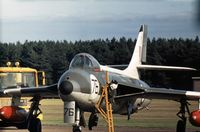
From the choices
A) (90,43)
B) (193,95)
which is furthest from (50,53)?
(193,95)

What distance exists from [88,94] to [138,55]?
11002mm

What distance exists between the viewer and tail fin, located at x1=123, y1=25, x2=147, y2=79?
29.2 m

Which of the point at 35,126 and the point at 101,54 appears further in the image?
the point at 101,54

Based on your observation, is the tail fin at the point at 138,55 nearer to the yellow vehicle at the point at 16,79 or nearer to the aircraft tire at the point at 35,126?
the yellow vehicle at the point at 16,79

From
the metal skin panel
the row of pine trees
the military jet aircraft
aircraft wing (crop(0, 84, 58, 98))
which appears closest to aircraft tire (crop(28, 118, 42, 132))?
the military jet aircraft

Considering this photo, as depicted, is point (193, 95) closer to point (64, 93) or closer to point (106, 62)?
point (64, 93)

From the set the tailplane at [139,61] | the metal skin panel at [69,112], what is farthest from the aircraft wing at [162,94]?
the metal skin panel at [69,112]

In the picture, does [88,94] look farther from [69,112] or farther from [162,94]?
[162,94]

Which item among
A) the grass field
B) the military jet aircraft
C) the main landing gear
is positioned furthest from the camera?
the grass field

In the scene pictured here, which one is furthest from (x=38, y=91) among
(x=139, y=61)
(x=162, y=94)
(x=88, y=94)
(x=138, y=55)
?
(x=138, y=55)

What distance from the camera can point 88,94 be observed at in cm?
2077

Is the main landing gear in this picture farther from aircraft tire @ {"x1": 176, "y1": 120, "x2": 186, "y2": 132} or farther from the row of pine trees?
the row of pine trees

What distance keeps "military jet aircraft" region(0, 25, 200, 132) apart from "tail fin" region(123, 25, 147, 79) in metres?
0.09

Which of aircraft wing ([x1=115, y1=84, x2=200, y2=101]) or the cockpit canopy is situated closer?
the cockpit canopy
